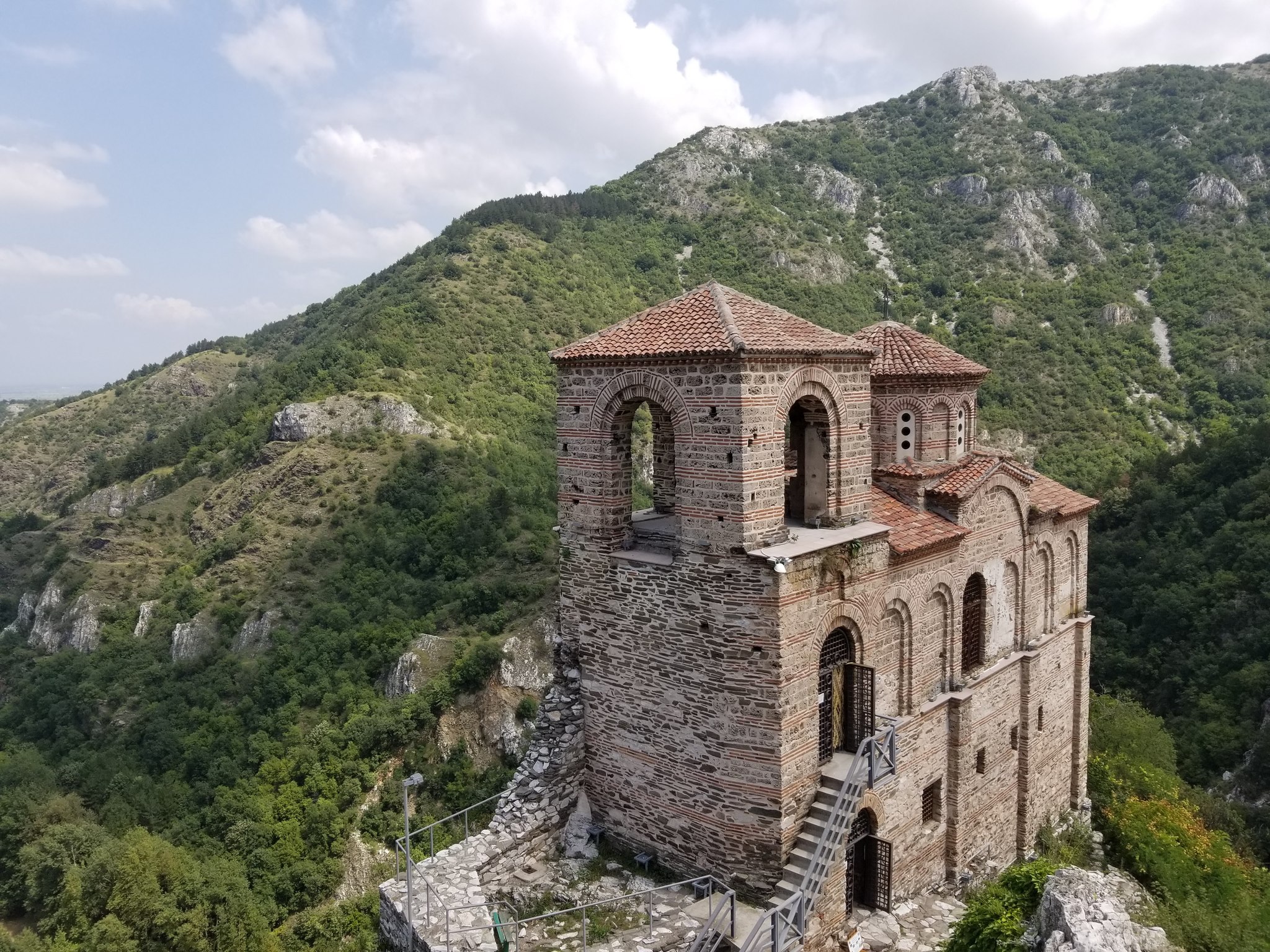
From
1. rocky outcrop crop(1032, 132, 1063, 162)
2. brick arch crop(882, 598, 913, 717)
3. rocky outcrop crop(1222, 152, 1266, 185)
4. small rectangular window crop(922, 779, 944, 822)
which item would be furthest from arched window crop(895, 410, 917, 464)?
rocky outcrop crop(1032, 132, 1063, 162)

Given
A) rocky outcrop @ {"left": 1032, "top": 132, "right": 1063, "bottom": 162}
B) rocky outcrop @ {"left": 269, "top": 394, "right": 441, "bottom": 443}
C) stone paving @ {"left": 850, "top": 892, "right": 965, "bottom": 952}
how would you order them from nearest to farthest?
stone paving @ {"left": 850, "top": 892, "right": 965, "bottom": 952} → rocky outcrop @ {"left": 269, "top": 394, "right": 441, "bottom": 443} → rocky outcrop @ {"left": 1032, "top": 132, "right": 1063, "bottom": 162}

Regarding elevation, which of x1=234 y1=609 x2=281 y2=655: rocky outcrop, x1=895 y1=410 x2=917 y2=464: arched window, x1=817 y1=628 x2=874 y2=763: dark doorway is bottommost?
x1=234 y1=609 x2=281 y2=655: rocky outcrop

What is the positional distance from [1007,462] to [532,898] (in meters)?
11.8

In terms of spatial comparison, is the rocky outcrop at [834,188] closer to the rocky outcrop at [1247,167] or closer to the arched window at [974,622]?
the rocky outcrop at [1247,167]

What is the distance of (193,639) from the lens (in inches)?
1497

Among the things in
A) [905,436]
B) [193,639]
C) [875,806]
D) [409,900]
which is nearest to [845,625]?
[875,806]

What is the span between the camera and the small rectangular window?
44.9ft

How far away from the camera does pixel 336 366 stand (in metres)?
50.5

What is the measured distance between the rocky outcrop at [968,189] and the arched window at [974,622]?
73.6m

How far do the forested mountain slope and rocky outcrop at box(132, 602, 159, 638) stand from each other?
0.92 ft

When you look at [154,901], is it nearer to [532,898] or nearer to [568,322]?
[532,898]

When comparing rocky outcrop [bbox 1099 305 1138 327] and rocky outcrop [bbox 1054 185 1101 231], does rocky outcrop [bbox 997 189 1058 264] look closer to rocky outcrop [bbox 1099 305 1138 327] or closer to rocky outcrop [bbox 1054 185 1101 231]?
rocky outcrop [bbox 1054 185 1101 231]

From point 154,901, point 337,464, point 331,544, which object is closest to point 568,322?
point 337,464

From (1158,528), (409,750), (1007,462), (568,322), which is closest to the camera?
(1007,462)
